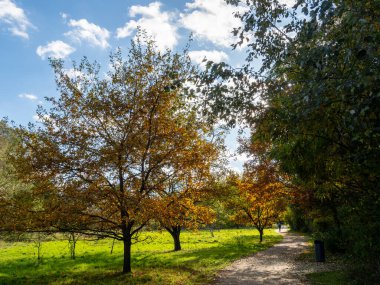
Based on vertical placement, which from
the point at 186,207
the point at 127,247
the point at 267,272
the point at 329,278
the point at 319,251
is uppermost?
the point at 186,207

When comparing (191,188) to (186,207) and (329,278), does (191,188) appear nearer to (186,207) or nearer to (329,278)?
(186,207)

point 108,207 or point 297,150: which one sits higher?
point 297,150

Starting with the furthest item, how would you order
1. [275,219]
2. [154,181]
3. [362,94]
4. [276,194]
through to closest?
[275,219]
[276,194]
[154,181]
[362,94]

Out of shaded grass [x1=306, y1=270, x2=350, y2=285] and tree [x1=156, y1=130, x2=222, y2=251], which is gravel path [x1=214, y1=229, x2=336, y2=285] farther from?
tree [x1=156, y1=130, x2=222, y2=251]

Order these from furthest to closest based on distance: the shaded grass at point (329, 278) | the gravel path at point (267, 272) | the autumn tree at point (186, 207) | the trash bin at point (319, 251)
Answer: the trash bin at point (319, 251) < the autumn tree at point (186, 207) < the gravel path at point (267, 272) < the shaded grass at point (329, 278)

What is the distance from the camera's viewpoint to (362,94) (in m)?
5.79

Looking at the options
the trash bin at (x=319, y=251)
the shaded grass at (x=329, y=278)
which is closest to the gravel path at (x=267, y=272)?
the shaded grass at (x=329, y=278)

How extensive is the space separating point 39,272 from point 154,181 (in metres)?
9.24

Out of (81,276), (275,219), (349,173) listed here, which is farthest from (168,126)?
(275,219)

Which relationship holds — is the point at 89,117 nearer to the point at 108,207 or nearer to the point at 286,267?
the point at 108,207

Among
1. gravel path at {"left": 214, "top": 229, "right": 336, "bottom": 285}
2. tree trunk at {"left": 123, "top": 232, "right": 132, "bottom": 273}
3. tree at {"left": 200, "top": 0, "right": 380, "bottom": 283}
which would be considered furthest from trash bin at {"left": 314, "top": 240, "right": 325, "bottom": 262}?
tree trunk at {"left": 123, "top": 232, "right": 132, "bottom": 273}

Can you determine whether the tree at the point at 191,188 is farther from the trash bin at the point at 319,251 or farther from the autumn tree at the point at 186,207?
the trash bin at the point at 319,251

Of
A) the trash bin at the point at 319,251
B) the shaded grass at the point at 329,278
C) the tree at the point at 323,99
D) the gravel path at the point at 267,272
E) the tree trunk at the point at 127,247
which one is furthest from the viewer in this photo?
the trash bin at the point at 319,251

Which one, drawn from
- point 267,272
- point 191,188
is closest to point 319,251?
point 267,272
